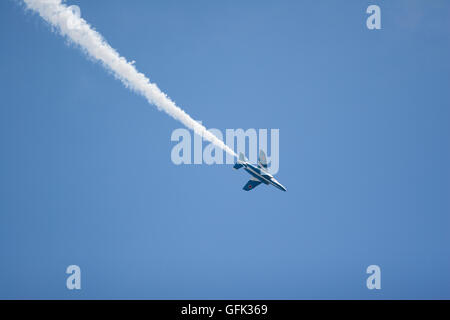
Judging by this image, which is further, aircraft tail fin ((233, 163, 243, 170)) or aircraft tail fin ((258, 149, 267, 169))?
aircraft tail fin ((258, 149, 267, 169))

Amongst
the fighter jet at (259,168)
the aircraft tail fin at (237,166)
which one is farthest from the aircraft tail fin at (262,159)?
the aircraft tail fin at (237,166)

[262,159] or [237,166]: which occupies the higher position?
[262,159]

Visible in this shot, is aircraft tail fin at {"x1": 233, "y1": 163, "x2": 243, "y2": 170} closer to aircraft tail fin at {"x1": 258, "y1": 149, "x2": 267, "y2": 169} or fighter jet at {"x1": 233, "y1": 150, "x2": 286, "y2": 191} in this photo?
fighter jet at {"x1": 233, "y1": 150, "x2": 286, "y2": 191}

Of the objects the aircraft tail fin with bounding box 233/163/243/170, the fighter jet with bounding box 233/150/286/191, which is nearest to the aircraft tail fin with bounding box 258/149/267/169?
the fighter jet with bounding box 233/150/286/191

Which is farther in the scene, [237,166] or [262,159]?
[262,159]

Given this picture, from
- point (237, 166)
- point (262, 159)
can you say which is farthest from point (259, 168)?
point (237, 166)

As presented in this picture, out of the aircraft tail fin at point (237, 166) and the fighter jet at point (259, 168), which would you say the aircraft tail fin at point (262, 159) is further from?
the aircraft tail fin at point (237, 166)

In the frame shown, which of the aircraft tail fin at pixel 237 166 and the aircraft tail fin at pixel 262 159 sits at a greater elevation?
the aircraft tail fin at pixel 262 159

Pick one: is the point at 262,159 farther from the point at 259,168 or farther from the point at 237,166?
the point at 237,166
